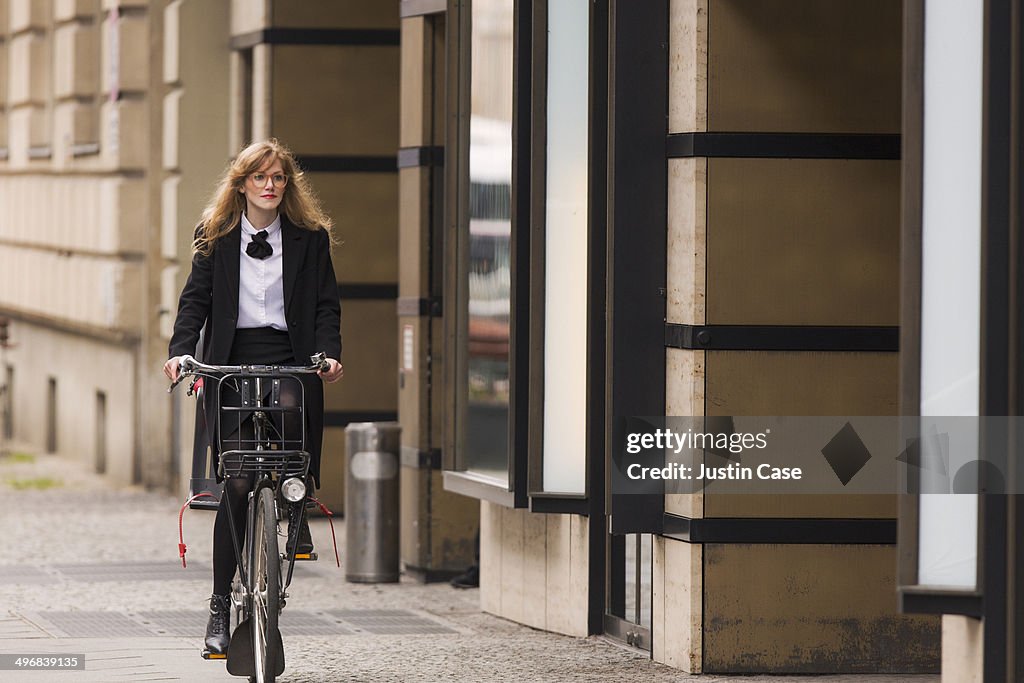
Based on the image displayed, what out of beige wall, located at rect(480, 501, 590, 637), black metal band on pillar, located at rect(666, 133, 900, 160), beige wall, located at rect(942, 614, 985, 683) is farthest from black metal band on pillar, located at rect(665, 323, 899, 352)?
beige wall, located at rect(942, 614, 985, 683)

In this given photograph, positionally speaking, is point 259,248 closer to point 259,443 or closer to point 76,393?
point 259,443

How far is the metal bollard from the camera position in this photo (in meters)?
10.6

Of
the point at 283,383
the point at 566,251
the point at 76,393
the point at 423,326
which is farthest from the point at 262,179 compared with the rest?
the point at 76,393

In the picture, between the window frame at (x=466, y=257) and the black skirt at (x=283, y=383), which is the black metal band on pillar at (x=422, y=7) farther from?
the black skirt at (x=283, y=383)

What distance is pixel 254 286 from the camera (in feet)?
23.3

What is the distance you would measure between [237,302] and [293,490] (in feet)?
2.30

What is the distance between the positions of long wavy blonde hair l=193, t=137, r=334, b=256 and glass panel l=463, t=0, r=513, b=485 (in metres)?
1.60

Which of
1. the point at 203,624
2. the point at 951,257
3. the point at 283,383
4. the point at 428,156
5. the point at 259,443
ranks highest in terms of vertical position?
the point at 428,156

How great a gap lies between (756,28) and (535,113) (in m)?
1.20

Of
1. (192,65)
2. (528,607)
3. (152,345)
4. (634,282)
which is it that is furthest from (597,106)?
(152,345)

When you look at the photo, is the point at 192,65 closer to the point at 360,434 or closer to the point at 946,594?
the point at 360,434

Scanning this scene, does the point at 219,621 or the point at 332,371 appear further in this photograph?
the point at 219,621

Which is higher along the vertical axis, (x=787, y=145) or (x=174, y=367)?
(x=787, y=145)

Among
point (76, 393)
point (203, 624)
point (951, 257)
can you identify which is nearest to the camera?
point (951, 257)
